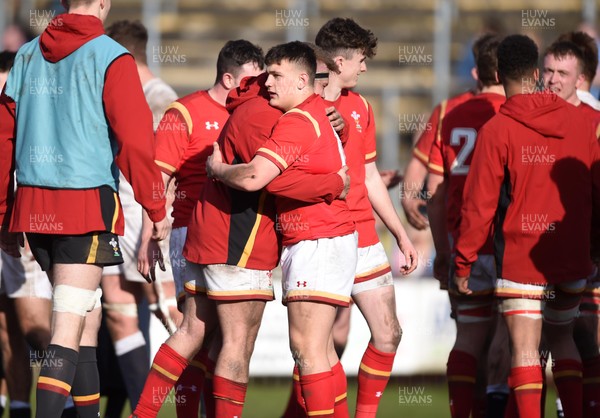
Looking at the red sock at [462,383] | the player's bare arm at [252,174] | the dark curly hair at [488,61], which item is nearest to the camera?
the player's bare arm at [252,174]

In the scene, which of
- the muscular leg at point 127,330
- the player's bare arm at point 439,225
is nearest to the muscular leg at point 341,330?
the player's bare arm at point 439,225

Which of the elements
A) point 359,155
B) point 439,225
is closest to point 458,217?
point 439,225

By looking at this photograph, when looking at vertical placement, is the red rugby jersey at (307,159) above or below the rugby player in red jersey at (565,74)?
below

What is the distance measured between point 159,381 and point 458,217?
2.22 metres

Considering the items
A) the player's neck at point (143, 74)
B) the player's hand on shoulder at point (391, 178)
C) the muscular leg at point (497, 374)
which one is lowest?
the muscular leg at point (497, 374)

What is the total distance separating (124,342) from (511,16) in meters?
10.5

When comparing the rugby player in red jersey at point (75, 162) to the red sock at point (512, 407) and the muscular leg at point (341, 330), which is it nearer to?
the red sock at point (512, 407)

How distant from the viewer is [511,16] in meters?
16.1

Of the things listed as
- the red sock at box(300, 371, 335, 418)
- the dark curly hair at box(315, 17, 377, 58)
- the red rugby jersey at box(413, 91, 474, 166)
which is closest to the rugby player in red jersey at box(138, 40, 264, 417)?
the dark curly hair at box(315, 17, 377, 58)

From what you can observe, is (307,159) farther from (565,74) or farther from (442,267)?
(565,74)

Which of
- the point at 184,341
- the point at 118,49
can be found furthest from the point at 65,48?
the point at 184,341

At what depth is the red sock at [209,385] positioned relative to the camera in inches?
249

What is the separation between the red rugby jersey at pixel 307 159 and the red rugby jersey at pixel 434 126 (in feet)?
5.71

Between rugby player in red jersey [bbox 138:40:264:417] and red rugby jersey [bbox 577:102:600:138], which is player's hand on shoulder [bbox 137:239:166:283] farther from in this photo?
red rugby jersey [bbox 577:102:600:138]
